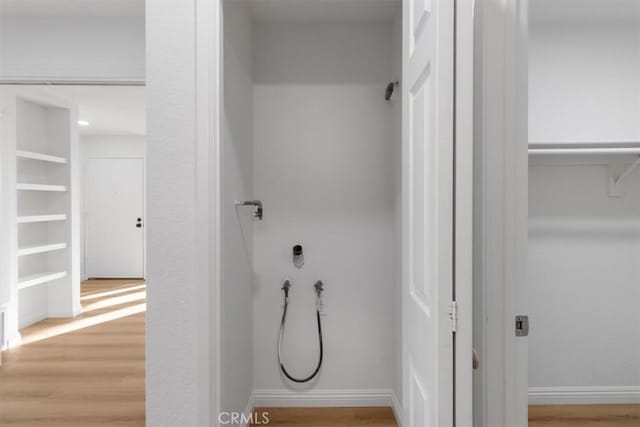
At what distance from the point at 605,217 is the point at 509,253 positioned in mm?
253

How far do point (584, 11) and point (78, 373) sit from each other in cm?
372

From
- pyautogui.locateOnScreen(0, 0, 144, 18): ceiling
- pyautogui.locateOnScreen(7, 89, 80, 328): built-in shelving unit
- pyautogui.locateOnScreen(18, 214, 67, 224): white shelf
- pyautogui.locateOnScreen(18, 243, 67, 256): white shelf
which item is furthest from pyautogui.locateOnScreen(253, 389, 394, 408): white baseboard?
pyautogui.locateOnScreen(7, 89, 80, 328): built-in shelving unit

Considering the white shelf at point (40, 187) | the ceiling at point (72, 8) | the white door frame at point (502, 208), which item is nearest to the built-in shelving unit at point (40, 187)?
the white shelf at point (40, 187)

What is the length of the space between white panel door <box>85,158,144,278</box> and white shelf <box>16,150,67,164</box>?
2.27 meters

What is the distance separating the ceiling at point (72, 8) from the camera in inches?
98.3

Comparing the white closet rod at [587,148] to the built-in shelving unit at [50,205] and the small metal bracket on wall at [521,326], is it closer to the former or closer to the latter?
the small metal bracket on wall at [521,326]

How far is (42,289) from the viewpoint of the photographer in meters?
4.44

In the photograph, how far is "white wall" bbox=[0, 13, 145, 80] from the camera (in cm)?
266

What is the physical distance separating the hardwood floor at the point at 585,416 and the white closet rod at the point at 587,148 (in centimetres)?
62

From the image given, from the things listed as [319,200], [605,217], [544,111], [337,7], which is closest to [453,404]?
[605,217]

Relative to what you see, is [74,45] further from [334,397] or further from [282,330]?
[334,397]

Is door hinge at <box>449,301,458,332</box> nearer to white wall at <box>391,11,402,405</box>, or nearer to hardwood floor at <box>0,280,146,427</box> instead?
white wall at <box>391,11,402,405</box>

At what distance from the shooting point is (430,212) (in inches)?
38.4

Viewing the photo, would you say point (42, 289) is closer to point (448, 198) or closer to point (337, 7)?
point (337, 7)
